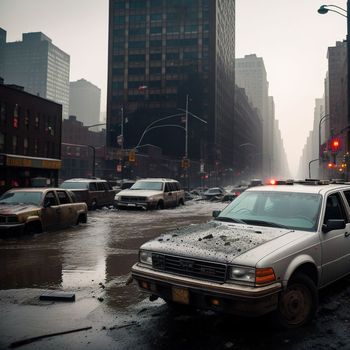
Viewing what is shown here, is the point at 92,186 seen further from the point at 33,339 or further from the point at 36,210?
the point at 33,339

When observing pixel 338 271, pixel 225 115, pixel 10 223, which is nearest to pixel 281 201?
pixel 338 271

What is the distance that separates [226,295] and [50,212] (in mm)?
9765

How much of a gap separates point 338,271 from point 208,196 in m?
32.3

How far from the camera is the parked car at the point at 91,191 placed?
2179 cm

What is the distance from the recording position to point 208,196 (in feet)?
125

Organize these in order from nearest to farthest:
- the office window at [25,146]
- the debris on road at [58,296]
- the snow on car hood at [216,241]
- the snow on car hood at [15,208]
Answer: the snow on car hood at [216,241] → the debris on road at [58,296] → the snow on car hood at [15,208] → the office window at [25,146]

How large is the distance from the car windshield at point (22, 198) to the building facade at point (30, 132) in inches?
676

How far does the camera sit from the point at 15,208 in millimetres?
11773

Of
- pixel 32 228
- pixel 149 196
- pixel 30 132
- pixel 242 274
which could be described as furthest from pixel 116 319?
pixel 30 132

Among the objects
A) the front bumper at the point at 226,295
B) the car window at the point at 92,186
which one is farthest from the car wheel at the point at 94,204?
the front bumper at the point at 226,295

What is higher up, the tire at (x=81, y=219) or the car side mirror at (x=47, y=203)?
the car side mirror at (x=47, y=203)

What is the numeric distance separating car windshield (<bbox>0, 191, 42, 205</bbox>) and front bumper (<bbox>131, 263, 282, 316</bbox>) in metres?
9.01

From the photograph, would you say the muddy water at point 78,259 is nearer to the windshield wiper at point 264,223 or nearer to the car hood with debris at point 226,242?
the car hood with debris at point 226,242

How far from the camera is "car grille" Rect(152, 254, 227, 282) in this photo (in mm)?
4461
